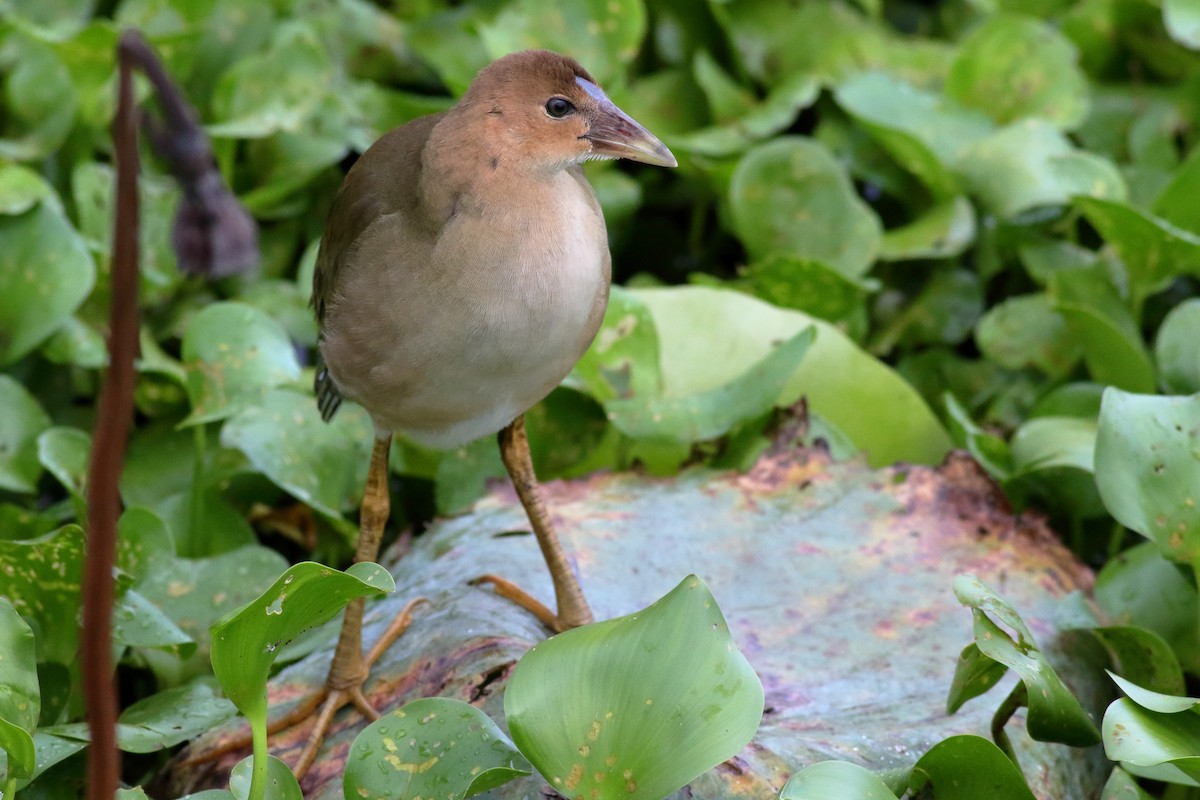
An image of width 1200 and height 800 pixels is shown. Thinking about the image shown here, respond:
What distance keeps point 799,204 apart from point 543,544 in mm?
1582

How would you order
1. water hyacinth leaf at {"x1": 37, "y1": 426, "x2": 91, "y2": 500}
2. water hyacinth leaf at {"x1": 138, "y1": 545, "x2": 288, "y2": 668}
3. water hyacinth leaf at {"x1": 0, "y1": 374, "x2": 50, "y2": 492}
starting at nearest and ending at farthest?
water hyacinth leaf at {"x1": 138, "y1": 545, "x2": 288, "y2": 668} → water hyacinth leaf at {"x1": 37, "y1": 426, "x2": 91, "y2": 500} → water hyacinth leaf at {"x1": 0, "y1": 374, "x2": 50, "y2": 492}

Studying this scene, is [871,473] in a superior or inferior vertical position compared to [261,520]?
superior

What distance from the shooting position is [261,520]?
3.25 meters

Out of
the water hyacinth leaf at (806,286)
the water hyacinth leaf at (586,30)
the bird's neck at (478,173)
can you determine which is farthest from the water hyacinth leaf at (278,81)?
the bird's neck at (478,173)

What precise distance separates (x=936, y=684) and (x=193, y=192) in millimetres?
1528

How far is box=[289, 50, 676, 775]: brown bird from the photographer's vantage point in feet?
6.52

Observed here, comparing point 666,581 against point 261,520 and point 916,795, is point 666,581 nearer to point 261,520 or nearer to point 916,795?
point 916,795

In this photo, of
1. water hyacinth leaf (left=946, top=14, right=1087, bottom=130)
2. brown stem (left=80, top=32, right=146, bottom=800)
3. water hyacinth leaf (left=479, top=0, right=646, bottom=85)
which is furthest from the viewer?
water hyacinth leaf (left=946, top=14, right=1087, bottom=130)

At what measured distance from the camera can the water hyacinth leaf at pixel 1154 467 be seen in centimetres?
224

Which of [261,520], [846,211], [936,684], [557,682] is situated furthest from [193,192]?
[846,211]

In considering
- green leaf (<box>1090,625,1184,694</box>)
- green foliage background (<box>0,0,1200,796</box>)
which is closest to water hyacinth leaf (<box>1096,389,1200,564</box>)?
green foliage background (<box>0,0,1200,796</box>)

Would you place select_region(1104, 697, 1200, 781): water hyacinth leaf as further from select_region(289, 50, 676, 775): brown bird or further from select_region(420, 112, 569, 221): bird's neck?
select_region(420, 112, 569, 221): bird's neck

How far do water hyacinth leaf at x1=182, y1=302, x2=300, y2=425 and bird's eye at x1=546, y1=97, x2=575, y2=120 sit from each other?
105 cm

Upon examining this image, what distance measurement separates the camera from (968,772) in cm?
197
